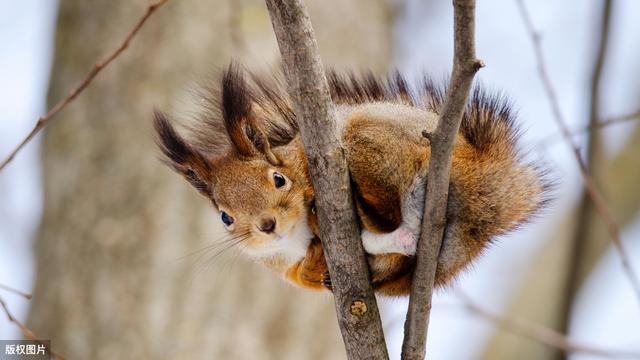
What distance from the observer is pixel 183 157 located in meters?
2.13

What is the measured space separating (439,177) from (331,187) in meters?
0.21

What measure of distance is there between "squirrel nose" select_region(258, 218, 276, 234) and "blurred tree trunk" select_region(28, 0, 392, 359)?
3.10 feet

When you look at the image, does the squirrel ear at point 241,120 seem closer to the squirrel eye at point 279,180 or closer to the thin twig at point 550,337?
the squirrel eye at point 279,180

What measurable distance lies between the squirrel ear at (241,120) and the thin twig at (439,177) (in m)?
0.52

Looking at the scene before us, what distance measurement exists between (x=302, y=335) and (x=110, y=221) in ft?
2.59

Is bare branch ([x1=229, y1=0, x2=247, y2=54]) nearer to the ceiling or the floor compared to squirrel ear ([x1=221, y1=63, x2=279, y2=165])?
nearer to the ceiling

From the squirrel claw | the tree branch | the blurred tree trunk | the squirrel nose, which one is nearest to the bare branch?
the blurred tree trunk

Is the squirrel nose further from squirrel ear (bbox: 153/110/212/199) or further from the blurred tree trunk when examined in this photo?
the blurred tree trunk

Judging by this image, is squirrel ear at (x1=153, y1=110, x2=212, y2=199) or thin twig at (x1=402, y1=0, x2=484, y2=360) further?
squirrel ear at (x1=153, y1=110, x2=212, y2=199)

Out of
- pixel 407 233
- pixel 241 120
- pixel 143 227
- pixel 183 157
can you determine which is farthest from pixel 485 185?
pixel 143 227

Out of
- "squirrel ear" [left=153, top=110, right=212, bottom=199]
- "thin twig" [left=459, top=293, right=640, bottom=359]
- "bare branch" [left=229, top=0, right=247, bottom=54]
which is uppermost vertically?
"bare branch" [left=229, top=0, right=247, bottom=54]

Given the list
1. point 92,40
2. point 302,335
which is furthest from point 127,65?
point 302,335

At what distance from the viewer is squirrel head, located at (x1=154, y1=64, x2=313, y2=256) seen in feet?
6.42

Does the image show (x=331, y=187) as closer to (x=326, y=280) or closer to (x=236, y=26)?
(x=326, y=280)
